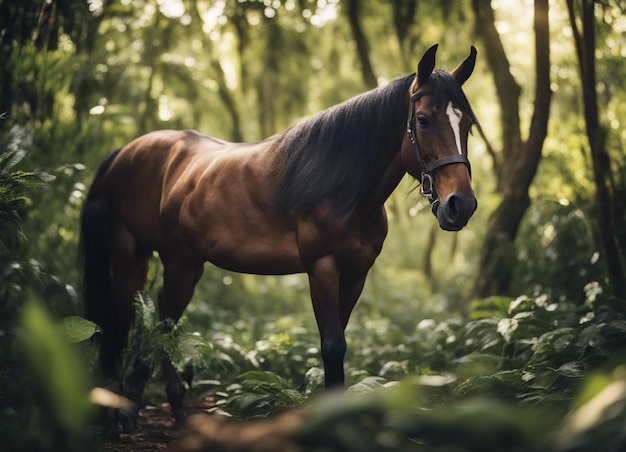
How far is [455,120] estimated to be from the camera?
3.34 m

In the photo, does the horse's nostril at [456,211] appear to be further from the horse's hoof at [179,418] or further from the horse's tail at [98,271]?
the horse's tail at [98,271]

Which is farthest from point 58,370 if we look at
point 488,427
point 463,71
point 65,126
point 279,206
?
point 65,126

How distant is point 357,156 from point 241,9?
647cm

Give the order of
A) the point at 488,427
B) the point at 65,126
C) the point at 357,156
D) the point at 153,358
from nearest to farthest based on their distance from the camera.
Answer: the point at 488,427 < the point at 357,156 < the point at 153,358 < the point at 65,126

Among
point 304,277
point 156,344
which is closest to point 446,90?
point 156,344

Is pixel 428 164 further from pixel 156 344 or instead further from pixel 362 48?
pixel 362 48

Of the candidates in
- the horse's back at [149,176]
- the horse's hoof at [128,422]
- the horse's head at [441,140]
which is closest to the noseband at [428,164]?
the horse's head at [441,140]

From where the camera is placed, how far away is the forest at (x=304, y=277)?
70.4 inches

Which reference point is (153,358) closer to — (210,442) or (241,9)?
(210,442)

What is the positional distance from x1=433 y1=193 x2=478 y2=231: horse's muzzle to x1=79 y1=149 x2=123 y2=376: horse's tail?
2.67 m

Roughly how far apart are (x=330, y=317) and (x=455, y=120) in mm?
1262

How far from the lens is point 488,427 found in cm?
161

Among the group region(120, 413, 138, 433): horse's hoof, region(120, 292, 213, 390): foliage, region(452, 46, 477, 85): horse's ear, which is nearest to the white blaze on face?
region(452, 46, 477, 85): horse's ear

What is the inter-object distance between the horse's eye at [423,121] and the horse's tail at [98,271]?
8.52ft
